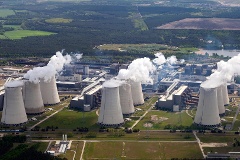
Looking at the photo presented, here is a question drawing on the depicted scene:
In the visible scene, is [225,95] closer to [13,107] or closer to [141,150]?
[141,150]

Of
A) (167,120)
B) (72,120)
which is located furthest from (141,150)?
(72,120)

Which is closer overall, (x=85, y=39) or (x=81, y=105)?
(x=81, y=105)

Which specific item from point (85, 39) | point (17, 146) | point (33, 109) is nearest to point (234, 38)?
point (85, 39)

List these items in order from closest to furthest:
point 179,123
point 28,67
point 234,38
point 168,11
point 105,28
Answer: point 179,123
point 28,67
point 234,38
point 105,28
point 168,11

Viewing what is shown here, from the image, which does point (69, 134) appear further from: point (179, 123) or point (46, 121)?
point (179, 123)

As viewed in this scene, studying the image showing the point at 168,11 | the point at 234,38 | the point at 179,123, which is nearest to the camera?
the point at 179,123

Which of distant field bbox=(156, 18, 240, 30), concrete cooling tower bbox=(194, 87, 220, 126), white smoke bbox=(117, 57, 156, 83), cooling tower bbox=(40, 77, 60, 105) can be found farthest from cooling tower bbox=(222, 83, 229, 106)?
distant field bbox=(156, 18, 240, 30)

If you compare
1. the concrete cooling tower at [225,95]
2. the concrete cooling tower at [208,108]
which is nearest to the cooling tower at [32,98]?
the concrete cooling tower at [208,108]
